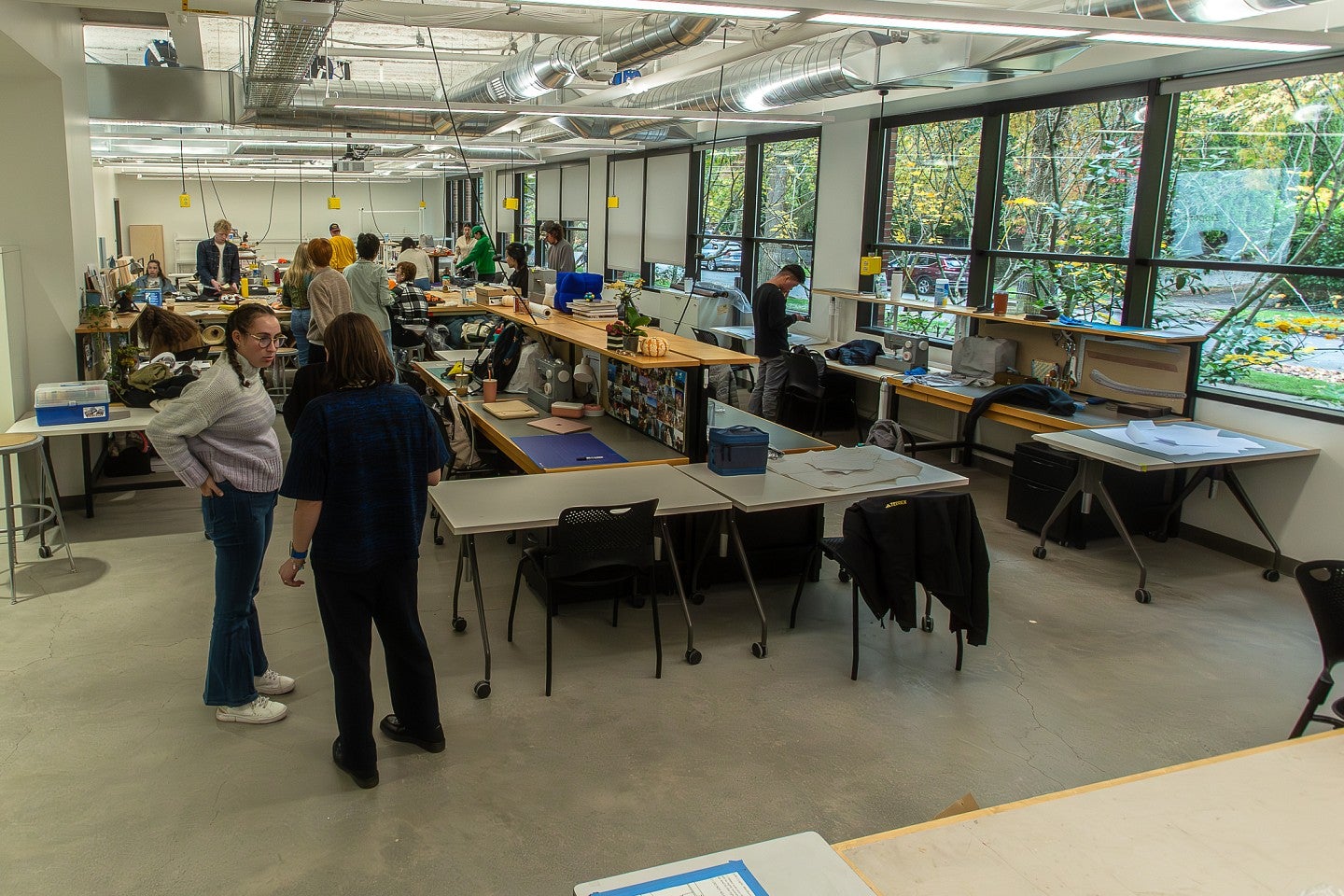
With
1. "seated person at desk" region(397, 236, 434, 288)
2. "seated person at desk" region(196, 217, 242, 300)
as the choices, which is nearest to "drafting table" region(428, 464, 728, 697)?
"seated person at desk" region(196, 217, 242, 300)

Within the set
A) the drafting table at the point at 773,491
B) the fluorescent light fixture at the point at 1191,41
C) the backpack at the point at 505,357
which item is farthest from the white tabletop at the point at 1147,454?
the backpack at the point at 505,357

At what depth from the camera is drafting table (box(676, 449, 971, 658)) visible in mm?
4043

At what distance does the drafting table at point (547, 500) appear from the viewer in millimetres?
3670

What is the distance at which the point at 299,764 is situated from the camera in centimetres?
323

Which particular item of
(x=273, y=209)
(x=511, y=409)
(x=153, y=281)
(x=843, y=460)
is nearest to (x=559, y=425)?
(x=511, y=409)

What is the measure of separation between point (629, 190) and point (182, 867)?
11755 mm

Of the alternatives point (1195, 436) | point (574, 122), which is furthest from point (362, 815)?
point (574, 122)

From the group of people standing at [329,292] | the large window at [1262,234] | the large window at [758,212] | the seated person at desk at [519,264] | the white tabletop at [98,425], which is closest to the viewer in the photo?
the white tabletop at [98,425]

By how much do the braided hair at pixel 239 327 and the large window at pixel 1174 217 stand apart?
513cm

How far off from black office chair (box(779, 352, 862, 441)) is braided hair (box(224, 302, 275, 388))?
5.03 m

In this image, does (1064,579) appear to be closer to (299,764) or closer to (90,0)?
(299,764)

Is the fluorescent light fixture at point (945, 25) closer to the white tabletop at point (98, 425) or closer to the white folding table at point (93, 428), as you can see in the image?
the white folding table at point (93, 428)

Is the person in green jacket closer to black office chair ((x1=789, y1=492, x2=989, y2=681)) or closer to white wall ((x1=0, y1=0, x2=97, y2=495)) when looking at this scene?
white wall ((x1=0, y1=0, x2=97, y2=495))

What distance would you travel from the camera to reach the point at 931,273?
8.18 meters
